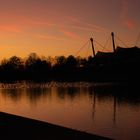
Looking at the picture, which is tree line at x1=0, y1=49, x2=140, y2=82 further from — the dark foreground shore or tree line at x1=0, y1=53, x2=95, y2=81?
the dark foreground shore

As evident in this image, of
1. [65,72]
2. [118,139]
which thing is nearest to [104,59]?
[65,72]

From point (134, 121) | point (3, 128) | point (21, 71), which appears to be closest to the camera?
point (3, 128)

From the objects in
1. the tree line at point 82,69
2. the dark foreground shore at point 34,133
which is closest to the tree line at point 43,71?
the tree line at point 82,69

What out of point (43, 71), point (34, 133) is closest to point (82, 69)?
point (43, 71)

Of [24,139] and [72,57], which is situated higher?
[72,57]

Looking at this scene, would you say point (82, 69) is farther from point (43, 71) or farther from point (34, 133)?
point (34, 133)

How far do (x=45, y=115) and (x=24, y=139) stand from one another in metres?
15.7

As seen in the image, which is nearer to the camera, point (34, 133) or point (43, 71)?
point (34, 133)

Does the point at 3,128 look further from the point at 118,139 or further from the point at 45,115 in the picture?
the point at 45,115

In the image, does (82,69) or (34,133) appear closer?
(34,133)

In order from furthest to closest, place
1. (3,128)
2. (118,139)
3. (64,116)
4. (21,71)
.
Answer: (21,71), (64,116), (118,139), (3,128)

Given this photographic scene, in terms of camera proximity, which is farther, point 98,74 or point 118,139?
point 98,74

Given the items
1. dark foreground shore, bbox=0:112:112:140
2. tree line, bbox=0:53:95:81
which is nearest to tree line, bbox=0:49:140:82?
tree line, bbox=0:53:95:81

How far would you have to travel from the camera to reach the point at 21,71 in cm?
16975
